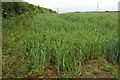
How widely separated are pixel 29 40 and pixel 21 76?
1.59 metres

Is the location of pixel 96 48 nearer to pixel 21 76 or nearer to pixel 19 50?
pixel 21 76

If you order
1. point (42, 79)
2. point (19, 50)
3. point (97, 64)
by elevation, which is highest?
point (19, 50)

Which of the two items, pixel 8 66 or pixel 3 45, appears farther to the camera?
pixel 3 45

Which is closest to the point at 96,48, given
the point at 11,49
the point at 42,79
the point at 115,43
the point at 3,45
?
the point at 115,43

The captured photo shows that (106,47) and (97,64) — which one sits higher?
(106,47)

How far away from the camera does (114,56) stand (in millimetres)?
3002

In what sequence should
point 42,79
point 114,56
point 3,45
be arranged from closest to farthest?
point 42,79 → point 114,56 → point 3,45

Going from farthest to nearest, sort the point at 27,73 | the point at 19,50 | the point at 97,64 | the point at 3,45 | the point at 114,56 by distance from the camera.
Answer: the point at 3,45 < the point at 19,50 < the point at 114,56 < the point at 97,64 < the point at 27,73

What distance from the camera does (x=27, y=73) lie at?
8.37ft

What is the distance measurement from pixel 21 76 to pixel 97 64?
6.17 ft

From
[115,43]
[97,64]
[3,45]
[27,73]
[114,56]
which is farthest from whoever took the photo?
[3,45]

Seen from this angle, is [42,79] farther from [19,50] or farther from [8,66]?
[19,50]

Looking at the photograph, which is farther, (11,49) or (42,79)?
(11,49)

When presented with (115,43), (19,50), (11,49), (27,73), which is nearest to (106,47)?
(115,43)
